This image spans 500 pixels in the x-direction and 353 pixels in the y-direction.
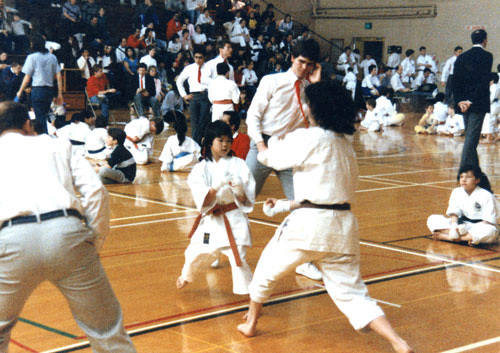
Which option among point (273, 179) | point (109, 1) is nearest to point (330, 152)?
point (273, 179)

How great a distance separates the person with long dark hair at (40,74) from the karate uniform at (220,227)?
6370 millimetres

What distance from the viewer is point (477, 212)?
6336 millimetres

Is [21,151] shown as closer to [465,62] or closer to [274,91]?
[274,91]

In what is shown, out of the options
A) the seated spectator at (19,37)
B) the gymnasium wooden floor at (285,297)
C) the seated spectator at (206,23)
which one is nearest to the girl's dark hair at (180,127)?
the gymnasium wooden floor at (285,297)

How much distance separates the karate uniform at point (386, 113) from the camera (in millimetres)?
18688

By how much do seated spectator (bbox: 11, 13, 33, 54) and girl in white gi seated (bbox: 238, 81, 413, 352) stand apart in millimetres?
15273

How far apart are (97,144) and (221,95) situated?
8.46 ft

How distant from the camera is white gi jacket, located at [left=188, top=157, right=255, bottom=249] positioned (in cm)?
460

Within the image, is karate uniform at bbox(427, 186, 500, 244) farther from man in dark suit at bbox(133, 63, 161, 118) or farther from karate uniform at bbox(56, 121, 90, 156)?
man in dark suit at bbox(133, 63, 161, 118)

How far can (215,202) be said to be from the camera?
4.61 m

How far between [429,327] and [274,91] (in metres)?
2.08

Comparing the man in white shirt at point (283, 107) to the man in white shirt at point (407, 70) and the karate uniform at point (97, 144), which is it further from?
the man in white shirt at point (407, 70)

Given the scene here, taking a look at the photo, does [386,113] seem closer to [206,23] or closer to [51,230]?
[206,23]

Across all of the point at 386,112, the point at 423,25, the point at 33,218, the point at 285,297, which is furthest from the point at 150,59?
the point at 33,218
